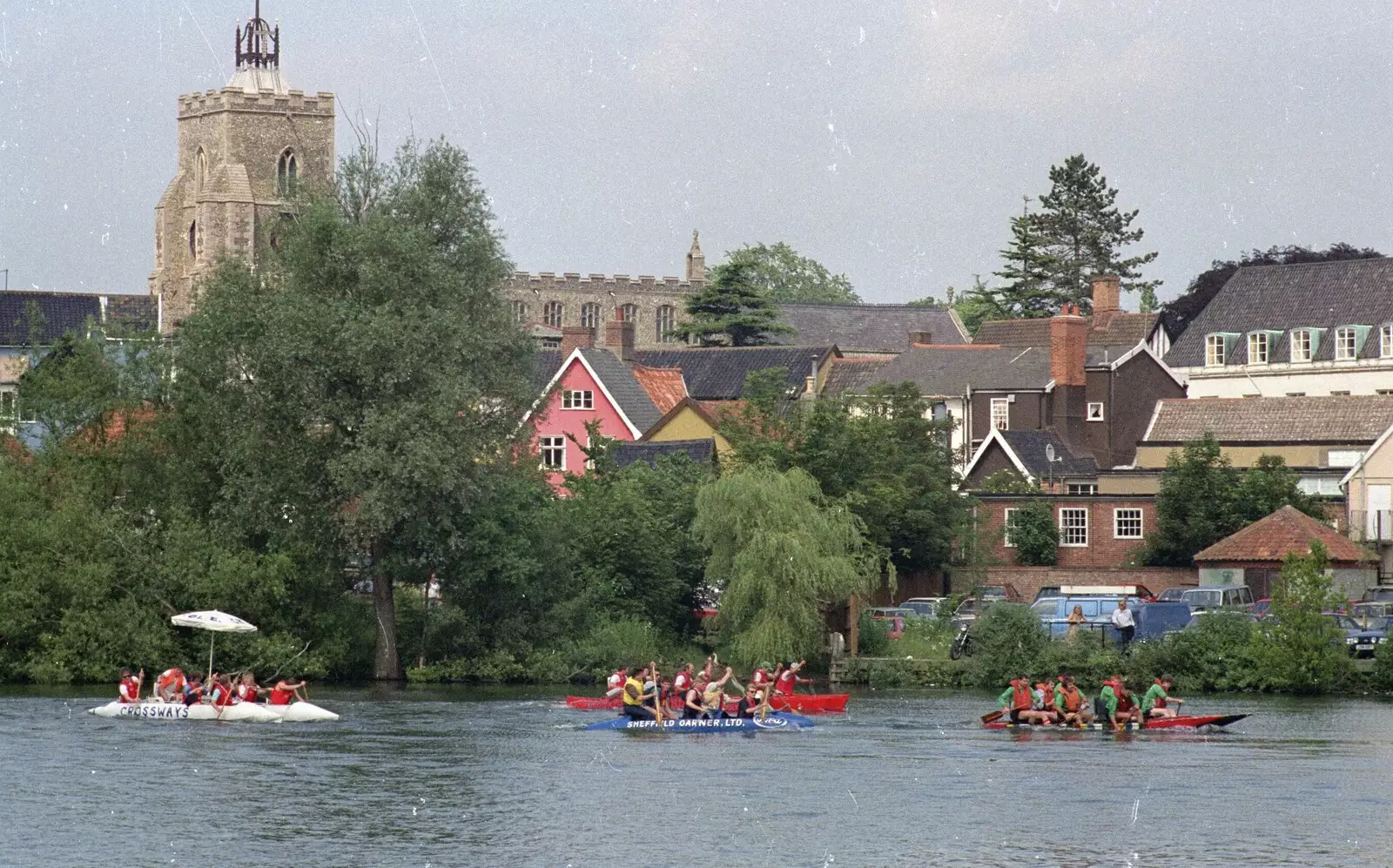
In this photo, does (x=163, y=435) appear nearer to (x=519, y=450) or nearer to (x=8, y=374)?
(x=519, y=450)

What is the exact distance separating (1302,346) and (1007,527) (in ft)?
116

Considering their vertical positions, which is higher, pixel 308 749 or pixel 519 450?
pixel 519 450

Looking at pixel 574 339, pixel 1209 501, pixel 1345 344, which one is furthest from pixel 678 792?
pixel 1345 344

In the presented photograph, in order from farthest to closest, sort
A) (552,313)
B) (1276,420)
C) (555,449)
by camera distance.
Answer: (552,313), (555,449), (1276,420)

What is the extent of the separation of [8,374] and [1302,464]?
61.2 m

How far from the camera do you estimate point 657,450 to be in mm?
85125

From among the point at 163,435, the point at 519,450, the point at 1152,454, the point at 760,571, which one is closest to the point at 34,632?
the point at 163,435

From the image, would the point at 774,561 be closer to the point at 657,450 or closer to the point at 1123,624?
the point at 1123,624

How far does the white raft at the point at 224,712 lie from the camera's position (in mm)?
55062

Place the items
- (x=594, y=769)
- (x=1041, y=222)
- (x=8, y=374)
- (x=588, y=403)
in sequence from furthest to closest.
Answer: (x=1041, y=222) < (x=8, y=374) < (x=588, y=403) < (x=594, y=769)

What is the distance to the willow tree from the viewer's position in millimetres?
65500

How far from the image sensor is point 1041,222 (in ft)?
477

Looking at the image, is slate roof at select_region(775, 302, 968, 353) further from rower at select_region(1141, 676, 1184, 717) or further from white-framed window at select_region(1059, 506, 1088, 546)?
rower at select_region(1141, 676, 1184, 717)

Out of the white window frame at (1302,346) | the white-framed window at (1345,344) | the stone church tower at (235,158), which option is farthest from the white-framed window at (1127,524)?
the stone church tower at (235,158)
